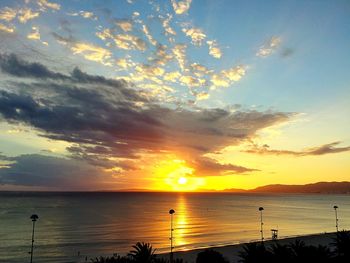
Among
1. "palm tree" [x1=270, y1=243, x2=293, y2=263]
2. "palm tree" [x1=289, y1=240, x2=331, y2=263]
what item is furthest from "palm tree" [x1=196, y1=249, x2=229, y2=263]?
"palm tree" [x1=289, y1=240, x2=331, y2=263]

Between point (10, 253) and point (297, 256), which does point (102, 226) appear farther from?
point (297, 256)

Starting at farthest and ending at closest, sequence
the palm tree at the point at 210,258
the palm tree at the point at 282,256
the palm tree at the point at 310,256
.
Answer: the palm tree at the point at 210,258 → the palm tree at the point at 282,256 → the palm tree at the point at 310,256

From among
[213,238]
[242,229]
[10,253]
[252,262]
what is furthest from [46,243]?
[252,262]

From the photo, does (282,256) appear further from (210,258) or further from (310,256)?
(210,258)

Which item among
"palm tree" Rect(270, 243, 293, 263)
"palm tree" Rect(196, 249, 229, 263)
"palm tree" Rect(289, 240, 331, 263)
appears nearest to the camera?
"palm tree" Rect(289, 240, 331, 263)

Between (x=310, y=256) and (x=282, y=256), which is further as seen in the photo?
(x=282, y=256)

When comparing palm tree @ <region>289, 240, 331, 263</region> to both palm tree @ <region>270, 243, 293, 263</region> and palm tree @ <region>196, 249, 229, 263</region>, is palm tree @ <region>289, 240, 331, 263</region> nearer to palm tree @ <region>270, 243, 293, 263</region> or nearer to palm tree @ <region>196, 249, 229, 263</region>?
palm tree @ <region>270, 243, 293, 263</region>

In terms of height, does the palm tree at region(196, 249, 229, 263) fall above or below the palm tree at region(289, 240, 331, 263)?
below

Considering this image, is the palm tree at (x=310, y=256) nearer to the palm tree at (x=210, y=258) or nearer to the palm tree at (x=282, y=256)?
the palm tree at (x=282, y=256)

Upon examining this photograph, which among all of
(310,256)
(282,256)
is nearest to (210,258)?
(282,256)

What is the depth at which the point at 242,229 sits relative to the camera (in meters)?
116

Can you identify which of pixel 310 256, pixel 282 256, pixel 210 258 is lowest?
pixel 210 258

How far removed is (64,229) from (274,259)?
3762 inches

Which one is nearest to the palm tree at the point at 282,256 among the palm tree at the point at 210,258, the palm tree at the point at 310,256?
the palm tree at the point at 310,256
